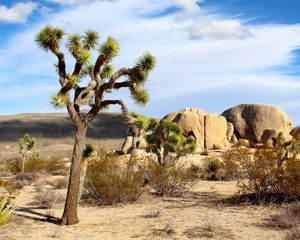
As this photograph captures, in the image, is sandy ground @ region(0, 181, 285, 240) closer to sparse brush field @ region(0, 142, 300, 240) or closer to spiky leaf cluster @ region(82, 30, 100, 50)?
sparse brush field @ region(0, 142, 300, 240)

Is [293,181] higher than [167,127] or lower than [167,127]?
lower

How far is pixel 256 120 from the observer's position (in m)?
44.1

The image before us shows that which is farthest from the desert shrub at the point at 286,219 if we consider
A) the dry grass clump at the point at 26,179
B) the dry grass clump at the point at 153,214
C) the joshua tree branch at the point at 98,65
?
the dry grass clump at the point at 26,179

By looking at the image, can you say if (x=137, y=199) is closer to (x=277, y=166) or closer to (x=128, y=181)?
(x=128, y=181)

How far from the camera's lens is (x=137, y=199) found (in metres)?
16.1

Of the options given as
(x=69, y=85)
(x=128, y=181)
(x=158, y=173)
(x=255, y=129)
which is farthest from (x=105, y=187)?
(x=255, y=129)

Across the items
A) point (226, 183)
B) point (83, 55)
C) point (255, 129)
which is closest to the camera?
point (83, 55)

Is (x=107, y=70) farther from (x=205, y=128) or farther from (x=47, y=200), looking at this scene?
(x=205, y=128)

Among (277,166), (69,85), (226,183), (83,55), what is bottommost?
(226,183)

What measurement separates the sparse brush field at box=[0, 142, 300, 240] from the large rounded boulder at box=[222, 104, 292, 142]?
24.2 meters

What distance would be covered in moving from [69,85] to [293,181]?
7.06 meters

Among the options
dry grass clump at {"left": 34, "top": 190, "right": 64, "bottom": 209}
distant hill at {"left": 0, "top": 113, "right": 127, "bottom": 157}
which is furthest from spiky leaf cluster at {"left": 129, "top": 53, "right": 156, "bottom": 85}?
distant hill at {"left": 0, "top": 113, "right": 127, "bottom": 157}

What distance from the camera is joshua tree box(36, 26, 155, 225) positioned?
12.5m

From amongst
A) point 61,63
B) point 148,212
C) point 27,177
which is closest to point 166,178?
point 148,212
